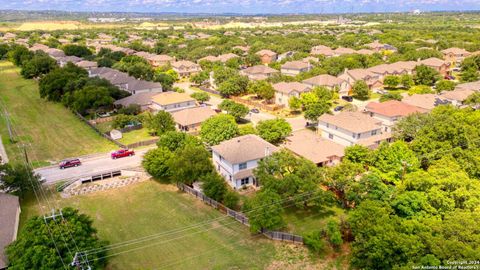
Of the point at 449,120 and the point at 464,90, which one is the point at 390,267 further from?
the point at 464,90

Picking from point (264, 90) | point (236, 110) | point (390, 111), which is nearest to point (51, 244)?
point (236, 110)

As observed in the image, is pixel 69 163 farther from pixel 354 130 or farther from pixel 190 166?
pixel 354 130

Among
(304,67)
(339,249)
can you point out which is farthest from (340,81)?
(339,249)

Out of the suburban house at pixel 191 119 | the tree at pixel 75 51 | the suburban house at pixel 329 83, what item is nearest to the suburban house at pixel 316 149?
the suburban house at pixel 191 119

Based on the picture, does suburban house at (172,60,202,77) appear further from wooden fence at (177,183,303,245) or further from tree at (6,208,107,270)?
tree at (6,208,107,270)

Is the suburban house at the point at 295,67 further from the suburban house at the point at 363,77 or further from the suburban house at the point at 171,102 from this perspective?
the suburban house at the point at 171,102

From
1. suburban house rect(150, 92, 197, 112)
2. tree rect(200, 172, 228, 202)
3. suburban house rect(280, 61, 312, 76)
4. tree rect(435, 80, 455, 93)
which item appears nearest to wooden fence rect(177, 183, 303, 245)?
tree rect(200, 172, 228, 202)
